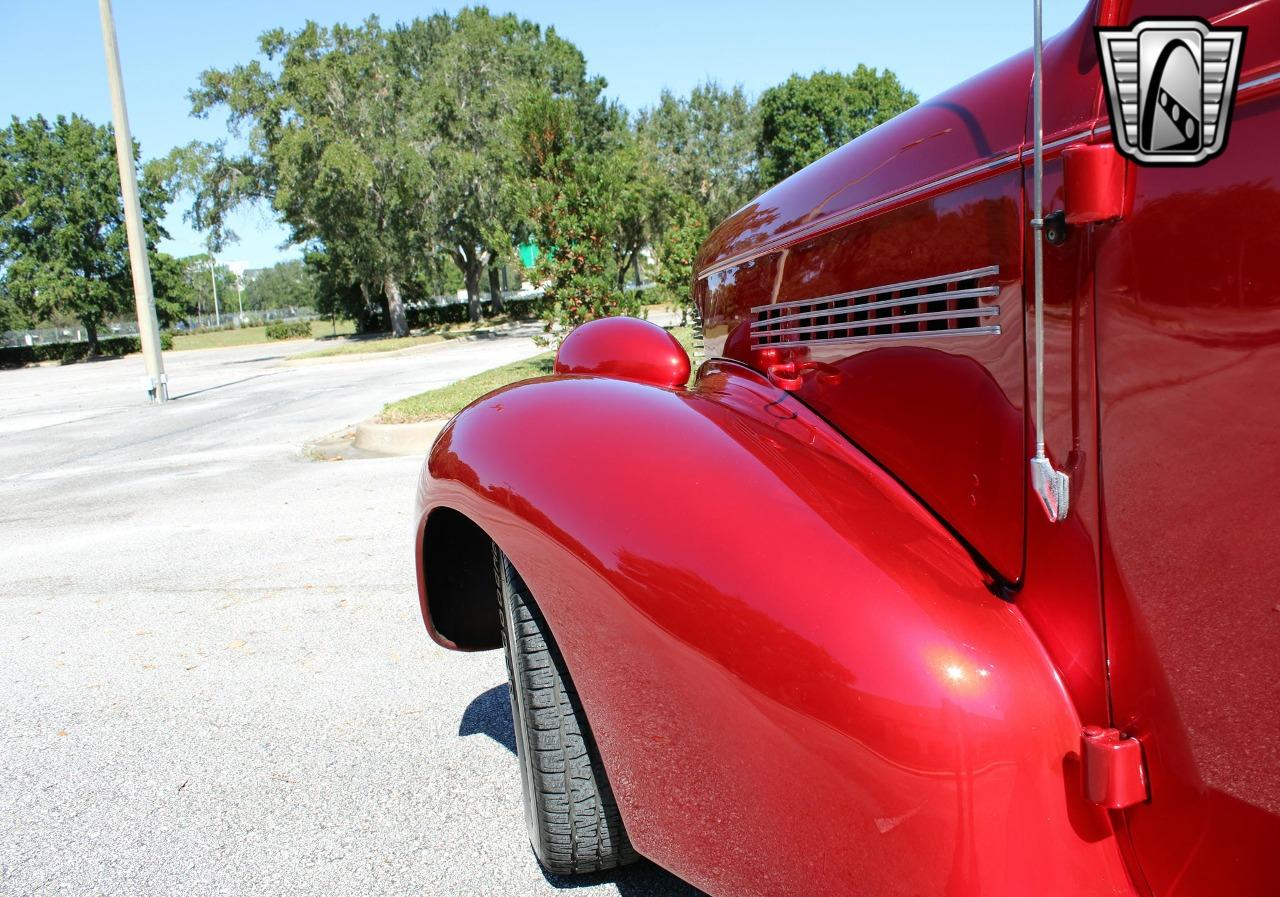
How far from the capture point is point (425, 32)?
3988 centimetres

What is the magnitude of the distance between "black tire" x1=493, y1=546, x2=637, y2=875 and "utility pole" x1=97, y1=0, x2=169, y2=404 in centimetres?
1330

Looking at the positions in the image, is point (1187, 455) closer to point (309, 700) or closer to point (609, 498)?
point (609, 498)

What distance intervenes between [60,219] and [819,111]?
31.2 m

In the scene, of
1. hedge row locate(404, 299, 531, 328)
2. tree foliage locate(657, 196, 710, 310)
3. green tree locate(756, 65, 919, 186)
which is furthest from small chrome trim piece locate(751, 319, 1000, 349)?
hedge row locate(404, 299, 531, 328)

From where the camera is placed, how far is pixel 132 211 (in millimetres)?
13430

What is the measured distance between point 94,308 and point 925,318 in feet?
145

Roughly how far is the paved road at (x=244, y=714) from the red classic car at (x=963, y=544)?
677 mm

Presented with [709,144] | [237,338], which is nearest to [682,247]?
[709,144]

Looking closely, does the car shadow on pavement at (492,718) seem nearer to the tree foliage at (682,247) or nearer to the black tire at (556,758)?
the black tire at (556,758)

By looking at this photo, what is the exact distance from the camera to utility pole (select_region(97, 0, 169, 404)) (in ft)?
43.4

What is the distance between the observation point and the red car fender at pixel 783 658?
117 centimetres

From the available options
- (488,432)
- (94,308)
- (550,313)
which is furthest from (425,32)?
(488,432)

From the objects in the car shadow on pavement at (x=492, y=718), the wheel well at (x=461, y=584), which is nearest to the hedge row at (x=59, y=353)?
the car shadow on pavement at (x=492, y=718)

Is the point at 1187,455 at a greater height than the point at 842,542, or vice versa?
the point at 1187,455
